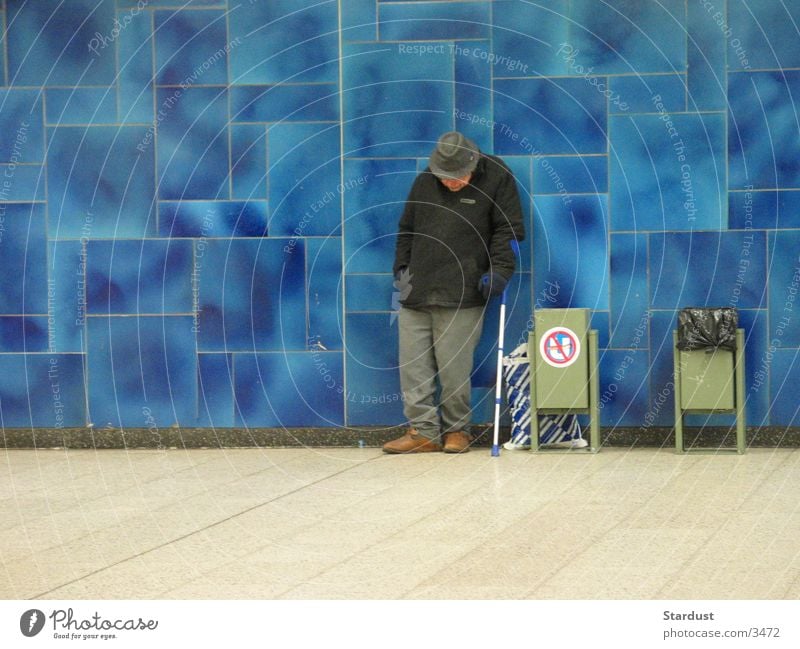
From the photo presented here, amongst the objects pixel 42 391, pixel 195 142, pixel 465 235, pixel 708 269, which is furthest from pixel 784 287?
pixel 42 391

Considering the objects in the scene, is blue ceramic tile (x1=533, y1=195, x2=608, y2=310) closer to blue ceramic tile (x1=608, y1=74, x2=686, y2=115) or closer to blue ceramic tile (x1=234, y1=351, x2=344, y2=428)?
blue ceramic tile (x1=608, y1=74, x2=686, y2=115)

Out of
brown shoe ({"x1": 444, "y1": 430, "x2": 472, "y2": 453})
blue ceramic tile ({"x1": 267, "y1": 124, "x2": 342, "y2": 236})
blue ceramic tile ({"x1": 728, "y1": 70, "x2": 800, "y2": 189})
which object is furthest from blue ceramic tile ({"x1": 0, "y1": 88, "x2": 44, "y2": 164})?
blue ceramic tile ({"x1": 728, "y1": 70, "x2": 800, "y2": 189})

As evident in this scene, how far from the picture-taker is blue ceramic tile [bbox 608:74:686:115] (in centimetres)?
985

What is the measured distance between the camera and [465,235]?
9.77 meters

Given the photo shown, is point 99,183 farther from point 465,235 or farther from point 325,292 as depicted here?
point 465,235

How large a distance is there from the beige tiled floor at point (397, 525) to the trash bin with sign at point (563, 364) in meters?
0.37

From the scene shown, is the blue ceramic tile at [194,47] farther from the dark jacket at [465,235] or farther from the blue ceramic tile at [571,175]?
the blue ceramic tile at [571,175]

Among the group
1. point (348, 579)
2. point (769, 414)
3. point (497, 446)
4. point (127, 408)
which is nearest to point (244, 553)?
point (348, 579)

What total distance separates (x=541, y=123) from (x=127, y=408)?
3.61m

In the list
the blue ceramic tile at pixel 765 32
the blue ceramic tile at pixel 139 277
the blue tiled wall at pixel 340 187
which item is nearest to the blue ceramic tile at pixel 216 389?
the blue tiled wall at pixel 340 187

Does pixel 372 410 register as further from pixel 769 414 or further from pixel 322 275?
pixel 769 414

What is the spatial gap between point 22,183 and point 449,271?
3.21 meters

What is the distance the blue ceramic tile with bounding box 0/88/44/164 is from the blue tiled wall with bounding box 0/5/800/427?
0.6 inches

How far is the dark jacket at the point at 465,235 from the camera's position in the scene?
9.73m
